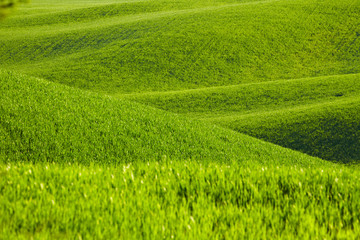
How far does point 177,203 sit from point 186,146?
300 inches

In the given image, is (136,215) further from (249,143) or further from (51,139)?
(249,143)

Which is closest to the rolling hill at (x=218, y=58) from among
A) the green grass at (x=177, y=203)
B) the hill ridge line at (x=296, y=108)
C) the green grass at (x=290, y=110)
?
the green grass at (x=290, y=110)

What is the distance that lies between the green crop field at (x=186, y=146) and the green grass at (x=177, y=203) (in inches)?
1.0

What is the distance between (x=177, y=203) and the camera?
5398 millimetres

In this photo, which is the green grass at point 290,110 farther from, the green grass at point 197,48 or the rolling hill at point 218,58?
the green grass at point 197,48

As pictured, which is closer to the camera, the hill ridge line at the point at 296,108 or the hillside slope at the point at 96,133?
the hillside slope at the point at 96,133

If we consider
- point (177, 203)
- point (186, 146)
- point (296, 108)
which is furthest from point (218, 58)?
point (177, 203)

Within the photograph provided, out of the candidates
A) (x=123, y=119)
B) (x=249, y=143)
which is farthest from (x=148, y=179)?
(x=249, y=143)

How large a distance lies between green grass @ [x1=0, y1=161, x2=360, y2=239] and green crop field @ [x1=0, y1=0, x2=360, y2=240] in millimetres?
25

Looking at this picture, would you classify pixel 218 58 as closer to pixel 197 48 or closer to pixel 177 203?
pixel 197 48

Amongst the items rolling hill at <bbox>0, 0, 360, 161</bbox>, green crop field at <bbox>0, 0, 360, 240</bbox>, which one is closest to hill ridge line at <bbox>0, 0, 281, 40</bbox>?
rolling hill at <bbox>0, 0, 360, 161</bbox>

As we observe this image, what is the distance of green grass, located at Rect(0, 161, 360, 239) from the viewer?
4.34m

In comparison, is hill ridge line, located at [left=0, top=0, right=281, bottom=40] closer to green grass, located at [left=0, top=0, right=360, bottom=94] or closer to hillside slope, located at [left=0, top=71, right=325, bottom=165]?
green grass, located at [left=0, top=0, right=360, bottom=94]

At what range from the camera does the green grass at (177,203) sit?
4340 mm
